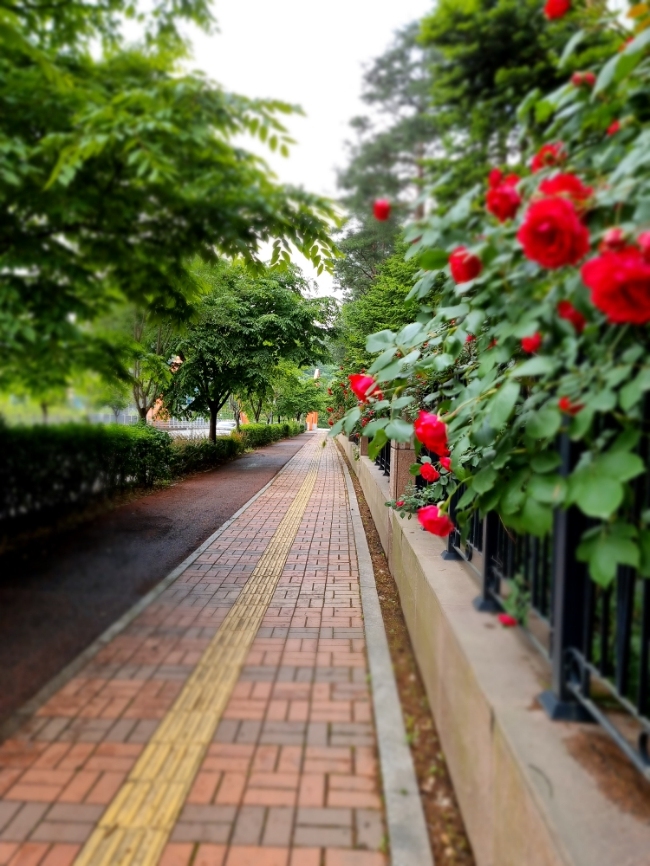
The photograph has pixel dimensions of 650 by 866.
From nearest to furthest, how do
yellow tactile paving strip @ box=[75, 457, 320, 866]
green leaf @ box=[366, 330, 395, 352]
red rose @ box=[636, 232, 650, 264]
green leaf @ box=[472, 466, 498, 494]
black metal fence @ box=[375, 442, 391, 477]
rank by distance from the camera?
red rose @ box=[636, 232, 650, 264] → green leaf @ box=[472, 466, 498, 494] → yellow tactile paving strip @ box=[75, 457, 320, 866] → green leaf @ box=[366, 330, 395, 352] → black metal fence @ box=[375, 442, 391, 477]

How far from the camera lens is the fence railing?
4.81ft

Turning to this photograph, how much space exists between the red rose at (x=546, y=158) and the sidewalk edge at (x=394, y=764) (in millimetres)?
2276

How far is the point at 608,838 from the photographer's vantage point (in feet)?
4.04

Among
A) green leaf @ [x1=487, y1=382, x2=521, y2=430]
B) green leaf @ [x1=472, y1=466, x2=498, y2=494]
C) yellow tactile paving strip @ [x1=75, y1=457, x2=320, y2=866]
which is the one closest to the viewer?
green leaf @ [x1=487, y1=382, x2=521, y2=430]

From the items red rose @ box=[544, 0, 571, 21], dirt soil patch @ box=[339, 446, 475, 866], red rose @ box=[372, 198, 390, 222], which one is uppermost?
red rose @ box=[544, 0, 571, 21]

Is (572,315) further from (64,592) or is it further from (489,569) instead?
(64,592)

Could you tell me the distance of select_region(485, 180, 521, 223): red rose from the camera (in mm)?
1315

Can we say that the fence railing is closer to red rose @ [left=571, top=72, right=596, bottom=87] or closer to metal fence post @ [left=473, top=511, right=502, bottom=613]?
metal fence post @ [left=473, top=511, right=502, bottom=613]

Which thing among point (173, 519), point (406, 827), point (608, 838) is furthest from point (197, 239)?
point (173, 519)

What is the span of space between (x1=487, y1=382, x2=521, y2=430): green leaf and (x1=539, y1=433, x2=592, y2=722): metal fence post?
0.22m

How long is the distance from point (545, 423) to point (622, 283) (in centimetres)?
51

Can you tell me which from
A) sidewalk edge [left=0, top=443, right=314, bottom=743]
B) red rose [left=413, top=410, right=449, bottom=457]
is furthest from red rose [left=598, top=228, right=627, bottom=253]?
sidewalk edge [left=0, top=443, right=314, bottom=743]

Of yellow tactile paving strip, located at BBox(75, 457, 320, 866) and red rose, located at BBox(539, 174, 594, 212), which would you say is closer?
red rose, located at BBox(539, 174, 594, 212)

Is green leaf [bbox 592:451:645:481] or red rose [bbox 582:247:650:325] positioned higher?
red rose [bbox 582:247:650:325]
